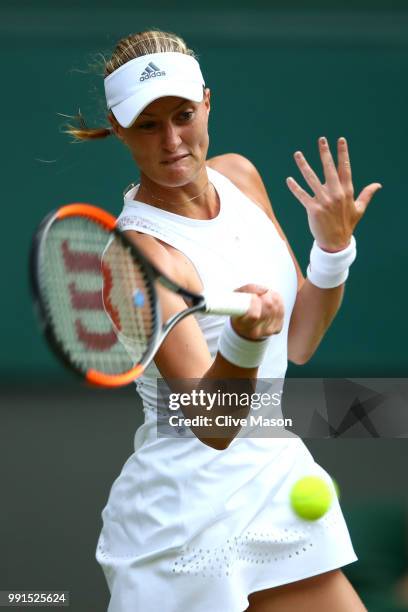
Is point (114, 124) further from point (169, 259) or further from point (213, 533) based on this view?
point (213, 533)

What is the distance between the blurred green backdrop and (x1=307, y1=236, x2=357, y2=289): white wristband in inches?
153

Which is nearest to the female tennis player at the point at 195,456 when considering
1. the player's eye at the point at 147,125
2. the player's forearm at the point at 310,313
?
the player's eye at the point at 147,125

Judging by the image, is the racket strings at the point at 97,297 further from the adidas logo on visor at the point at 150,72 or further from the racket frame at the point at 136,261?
the adidas logo on visor at the point at 150,72

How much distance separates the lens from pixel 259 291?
76.2 inches

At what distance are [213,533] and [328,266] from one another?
58 cm

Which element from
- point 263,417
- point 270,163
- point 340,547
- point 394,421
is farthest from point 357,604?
point 270,163

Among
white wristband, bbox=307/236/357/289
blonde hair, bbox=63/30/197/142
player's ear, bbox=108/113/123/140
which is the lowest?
white wristband, bbox=307/236/357/289

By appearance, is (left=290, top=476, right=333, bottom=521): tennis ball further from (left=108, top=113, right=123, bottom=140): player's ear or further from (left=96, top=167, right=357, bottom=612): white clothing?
(left=108, top=113, right=123, bottom=140): player's ear

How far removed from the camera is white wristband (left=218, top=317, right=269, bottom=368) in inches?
76.1

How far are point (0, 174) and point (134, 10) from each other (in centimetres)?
110

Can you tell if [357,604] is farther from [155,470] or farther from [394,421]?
[394,421]

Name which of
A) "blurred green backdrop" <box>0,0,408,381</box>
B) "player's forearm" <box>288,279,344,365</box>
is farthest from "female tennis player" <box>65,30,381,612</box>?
"blurred green backdrop" <box>0,0,408,381</box>

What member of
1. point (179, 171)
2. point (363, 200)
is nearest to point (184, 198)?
point (179, 171)

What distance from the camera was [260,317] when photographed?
1903 mm
